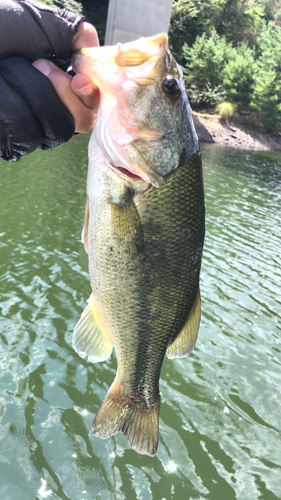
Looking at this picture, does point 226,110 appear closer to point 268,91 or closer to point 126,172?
point 268,91

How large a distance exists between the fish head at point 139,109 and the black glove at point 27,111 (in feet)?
0.55

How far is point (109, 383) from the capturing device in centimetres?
520

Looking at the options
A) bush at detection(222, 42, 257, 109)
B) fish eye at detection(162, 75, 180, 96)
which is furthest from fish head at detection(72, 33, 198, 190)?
bush at detection(222, 42, 257, 109)

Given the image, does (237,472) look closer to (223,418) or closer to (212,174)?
(223,418)

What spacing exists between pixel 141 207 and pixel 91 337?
87 centimetres

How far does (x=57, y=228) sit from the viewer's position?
9125mm

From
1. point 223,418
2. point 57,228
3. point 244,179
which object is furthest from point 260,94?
point 223,418

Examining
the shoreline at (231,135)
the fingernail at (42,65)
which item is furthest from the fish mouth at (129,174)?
the shoreline at (231,135)

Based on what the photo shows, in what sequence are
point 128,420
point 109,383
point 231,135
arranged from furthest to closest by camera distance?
point 231,135, point 109,383, point 128,420

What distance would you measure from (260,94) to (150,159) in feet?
133

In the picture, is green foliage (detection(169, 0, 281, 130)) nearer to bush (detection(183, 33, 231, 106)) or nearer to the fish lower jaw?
bush (detection(183, 33, 231, 106))

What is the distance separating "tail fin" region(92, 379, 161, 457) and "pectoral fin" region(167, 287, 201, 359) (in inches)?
16.2

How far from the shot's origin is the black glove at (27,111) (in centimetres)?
166

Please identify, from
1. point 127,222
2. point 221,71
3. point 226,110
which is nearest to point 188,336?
point 127,222
